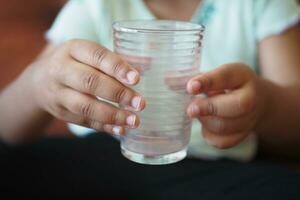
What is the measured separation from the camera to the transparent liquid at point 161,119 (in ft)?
1.74

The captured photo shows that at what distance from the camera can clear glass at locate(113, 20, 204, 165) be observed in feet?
1.69

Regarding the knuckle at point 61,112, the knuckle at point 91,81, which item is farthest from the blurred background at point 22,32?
the knuckle at point 91,81

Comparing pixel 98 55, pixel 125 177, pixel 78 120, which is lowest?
pixel 125 177

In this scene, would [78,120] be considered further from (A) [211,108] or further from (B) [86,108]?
(A) [211,108]

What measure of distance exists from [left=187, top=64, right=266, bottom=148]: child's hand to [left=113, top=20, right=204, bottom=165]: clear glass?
18 millimetres

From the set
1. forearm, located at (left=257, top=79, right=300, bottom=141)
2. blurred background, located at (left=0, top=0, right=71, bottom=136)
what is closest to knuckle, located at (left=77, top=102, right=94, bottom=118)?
forearm, located at (left=257, top=79, right=300, bottom=141)

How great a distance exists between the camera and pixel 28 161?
31.3 inches

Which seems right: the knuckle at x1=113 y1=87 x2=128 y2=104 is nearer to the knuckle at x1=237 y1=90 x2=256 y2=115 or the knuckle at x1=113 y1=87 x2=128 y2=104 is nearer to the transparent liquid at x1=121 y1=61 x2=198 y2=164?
the transparent liquid at x1=121 y1=61 x2=198 y2=164

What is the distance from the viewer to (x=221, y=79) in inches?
23.0

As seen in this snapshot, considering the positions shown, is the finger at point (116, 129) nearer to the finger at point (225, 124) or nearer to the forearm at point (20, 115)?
the finger at point (225, 124)

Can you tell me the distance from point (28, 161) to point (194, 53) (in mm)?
386

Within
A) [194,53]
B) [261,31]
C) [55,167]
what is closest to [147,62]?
[194,53]

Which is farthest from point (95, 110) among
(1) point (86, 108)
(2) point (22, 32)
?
(2) point (22, 32)

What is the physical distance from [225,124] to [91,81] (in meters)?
0.19
